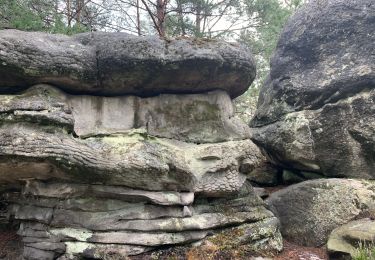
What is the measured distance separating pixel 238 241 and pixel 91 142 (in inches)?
124

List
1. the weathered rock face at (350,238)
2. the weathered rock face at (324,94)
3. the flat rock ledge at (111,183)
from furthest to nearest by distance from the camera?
the weathered rock face at (324,94), the weathered rock face at (350,238), the flat rock ledge at (111,183)

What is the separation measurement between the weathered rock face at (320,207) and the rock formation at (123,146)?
70 centimetres

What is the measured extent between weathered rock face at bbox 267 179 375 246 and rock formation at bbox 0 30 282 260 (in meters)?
0.70

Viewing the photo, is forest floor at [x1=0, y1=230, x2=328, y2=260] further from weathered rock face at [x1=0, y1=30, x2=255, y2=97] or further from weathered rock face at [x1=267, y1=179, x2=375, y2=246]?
weathered rock face at [x1=0, y1=30, x2=255, y2=97]

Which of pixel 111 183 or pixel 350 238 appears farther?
pixel 350 238

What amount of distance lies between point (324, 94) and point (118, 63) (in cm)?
500

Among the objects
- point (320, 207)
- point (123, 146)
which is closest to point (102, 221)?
point (123, 146)

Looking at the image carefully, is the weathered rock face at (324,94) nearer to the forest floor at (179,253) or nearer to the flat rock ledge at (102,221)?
the forest floor at (179,253)

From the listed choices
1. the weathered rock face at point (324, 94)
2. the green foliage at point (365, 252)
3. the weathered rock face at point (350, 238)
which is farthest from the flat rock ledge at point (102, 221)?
the weathered rock face at point (324, 94)

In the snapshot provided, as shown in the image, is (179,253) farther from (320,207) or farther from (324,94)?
(324,94)

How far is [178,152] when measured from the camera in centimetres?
739

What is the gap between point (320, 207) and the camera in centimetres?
796

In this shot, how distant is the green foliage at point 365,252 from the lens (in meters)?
5.73

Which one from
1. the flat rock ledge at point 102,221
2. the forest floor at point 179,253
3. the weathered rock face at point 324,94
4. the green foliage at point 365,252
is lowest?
the forest floor at point 179,253
